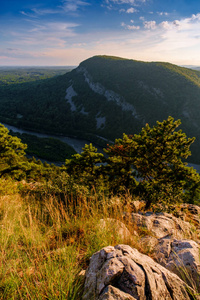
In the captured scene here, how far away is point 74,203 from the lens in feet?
22.2

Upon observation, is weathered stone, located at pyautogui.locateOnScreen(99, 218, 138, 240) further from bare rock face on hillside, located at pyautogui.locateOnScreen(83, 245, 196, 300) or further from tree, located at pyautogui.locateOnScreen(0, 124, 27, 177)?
tree, located at pyautogui.locateOnScreen(0, 124, 27, 177)

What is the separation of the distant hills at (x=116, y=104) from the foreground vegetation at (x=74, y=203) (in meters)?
83.7

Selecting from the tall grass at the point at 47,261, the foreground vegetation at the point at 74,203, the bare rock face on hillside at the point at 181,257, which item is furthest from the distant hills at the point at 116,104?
the tall grass at the point at 47,261

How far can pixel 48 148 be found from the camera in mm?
100875

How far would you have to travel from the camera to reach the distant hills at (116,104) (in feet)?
405

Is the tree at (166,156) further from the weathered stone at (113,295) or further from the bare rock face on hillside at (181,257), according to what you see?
the weathered stone at (113,295)

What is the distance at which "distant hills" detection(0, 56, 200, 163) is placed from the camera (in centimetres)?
12344

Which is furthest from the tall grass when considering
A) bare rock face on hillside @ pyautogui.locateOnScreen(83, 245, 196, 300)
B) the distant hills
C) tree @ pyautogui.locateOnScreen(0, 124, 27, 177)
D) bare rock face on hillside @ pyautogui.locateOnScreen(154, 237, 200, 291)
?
the distant hills

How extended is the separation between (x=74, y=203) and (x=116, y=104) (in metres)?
159

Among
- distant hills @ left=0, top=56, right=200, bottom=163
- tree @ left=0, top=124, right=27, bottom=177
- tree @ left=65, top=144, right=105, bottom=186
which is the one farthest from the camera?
distant hills @ left=0, top=56, right=200, bottom=163

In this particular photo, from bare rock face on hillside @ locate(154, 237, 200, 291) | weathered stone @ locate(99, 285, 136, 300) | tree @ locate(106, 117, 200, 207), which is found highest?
weathered stone @ locate(99, 285, 136, 300)

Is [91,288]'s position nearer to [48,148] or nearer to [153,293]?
[153,293]

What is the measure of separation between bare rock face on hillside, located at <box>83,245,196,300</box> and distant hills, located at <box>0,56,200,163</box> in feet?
325

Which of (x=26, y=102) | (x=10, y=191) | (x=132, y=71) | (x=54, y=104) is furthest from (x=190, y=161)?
(x=26, y=102)
